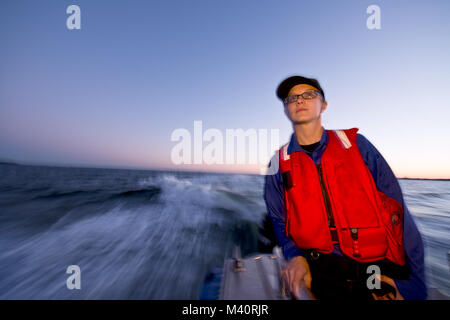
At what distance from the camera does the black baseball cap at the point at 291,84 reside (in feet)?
Answer: 5.04

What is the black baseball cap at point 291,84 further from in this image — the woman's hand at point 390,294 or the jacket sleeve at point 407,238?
the woman's hand at point 390,294

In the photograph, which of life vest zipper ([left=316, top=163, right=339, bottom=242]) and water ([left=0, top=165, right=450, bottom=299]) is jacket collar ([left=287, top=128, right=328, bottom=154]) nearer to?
life vest zipper ([left=316, top=163, right=339, bottom=242])

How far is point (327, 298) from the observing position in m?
1.21

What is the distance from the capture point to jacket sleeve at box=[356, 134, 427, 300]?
41.4 inches

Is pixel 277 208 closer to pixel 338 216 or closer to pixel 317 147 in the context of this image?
pixel 338 216

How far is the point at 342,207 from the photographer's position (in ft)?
4.24

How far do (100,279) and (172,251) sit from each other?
1.48m

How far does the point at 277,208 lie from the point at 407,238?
846 millimetres
